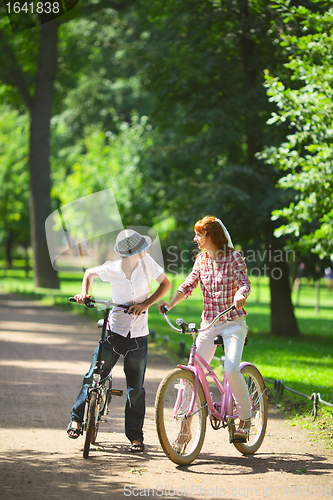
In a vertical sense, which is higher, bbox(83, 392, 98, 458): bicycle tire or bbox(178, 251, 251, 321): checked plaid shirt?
bbox(178, 251, 251, 321): checked plaid shirt

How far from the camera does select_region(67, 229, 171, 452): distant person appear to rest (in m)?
5.54

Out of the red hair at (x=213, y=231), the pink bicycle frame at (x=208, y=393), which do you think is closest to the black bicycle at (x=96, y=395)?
the pink bicycle frame at (x=208, y=393)

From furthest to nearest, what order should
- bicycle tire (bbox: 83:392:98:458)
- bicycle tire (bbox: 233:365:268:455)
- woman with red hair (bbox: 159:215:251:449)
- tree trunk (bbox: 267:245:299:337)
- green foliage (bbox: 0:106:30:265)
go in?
green foliage (bbox: 0:106:30:265)
tree trunk (bbox: 267:245:299:337)
bicycle tire (bbox: 233:365:268:455)
woman with red hair (bbox: 159:215:251:449)
bicycle tire (bbox: 83:392:98:458)

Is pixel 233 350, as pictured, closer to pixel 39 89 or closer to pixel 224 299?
pixel 224 299

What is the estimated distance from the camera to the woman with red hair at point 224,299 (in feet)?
17.6

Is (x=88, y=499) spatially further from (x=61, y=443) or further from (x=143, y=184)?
(x=143, y=184)

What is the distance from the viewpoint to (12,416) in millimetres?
6711

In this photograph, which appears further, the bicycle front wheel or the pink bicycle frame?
the pink bicycle frame

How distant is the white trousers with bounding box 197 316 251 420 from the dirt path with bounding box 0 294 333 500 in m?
0.52

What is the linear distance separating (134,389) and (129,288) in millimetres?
884

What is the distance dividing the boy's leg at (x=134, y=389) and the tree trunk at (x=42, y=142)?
19888 millimetres

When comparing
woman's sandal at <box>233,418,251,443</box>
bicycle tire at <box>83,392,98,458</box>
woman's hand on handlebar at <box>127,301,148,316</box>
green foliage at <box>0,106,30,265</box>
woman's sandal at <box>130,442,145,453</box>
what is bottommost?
green foliage at <box>0,106,30,265</box>

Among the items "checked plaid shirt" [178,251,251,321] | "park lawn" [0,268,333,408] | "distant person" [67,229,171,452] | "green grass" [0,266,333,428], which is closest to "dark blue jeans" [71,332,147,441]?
"distant person" [67,229,171,452]

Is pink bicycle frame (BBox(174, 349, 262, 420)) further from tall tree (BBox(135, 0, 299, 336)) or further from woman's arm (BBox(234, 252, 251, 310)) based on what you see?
tall tree (BBox(135, 0, 299, 336))
